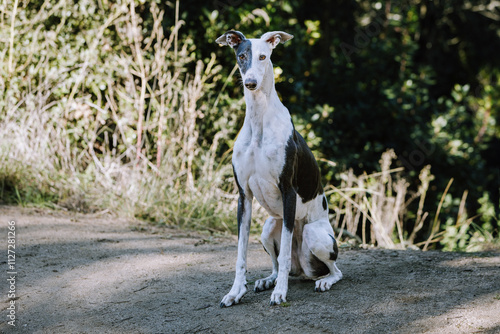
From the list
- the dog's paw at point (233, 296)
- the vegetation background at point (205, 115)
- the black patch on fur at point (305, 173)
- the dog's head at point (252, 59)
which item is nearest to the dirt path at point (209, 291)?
the dog's paw at point (233, 296)

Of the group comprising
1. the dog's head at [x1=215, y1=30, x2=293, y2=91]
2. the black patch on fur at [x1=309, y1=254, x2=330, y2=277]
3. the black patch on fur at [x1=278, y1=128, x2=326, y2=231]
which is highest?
the dog's head at [x1=215, y1=30, x2=293, y2=91]

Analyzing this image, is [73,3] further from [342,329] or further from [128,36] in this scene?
[342,329]

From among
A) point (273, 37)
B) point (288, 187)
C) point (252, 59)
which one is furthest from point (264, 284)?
point (273, 37)

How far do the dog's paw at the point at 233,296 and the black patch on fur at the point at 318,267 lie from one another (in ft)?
1.77

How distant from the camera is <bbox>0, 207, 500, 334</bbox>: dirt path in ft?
10.7

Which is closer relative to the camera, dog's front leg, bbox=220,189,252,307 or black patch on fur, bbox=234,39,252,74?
black patch on fur, bbox=234,39,252,74

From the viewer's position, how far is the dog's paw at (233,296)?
354 centimetres

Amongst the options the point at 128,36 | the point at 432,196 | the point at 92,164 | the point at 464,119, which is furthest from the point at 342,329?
the point at 464,119

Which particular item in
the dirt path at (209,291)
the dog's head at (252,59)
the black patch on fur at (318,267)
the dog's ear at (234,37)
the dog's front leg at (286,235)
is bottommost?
the dirt path at (209,291)

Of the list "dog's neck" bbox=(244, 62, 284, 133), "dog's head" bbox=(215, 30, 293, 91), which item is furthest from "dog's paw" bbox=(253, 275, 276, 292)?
"dog's head" bbox=(215, 30, 293, 91)

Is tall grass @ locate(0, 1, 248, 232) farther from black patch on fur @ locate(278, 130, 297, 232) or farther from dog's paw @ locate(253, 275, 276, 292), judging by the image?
black patch on fur @ locate(278, 130, 297, 232)

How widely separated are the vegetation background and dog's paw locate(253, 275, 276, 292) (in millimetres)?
2191

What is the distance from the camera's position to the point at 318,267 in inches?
151

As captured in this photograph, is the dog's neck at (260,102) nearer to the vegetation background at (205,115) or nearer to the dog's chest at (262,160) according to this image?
the dog's chest at (262,160)
